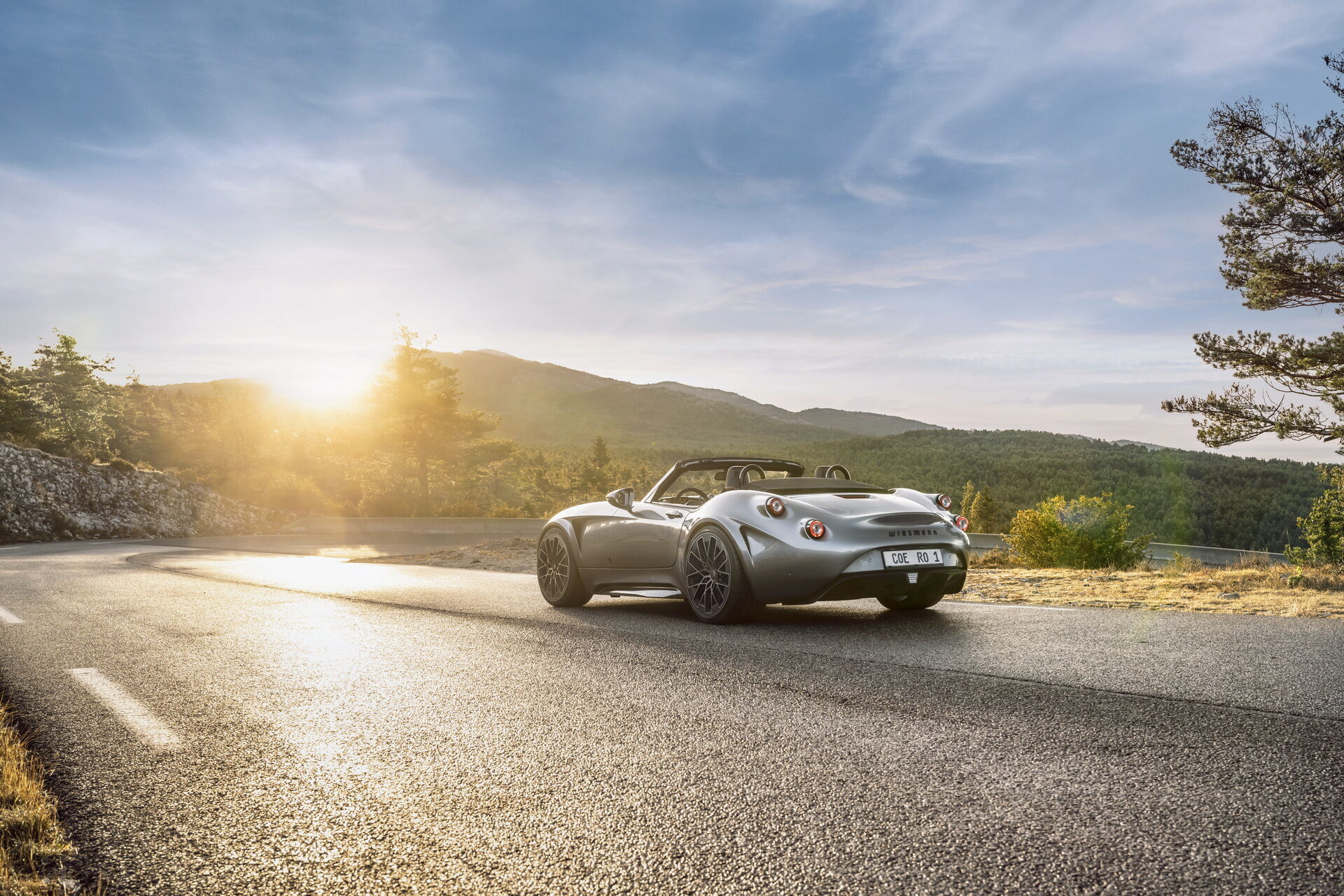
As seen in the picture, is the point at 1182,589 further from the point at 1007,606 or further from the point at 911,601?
the point at 911,601

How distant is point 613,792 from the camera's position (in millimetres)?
3049

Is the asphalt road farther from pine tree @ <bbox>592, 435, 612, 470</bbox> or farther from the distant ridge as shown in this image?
the distant ridge

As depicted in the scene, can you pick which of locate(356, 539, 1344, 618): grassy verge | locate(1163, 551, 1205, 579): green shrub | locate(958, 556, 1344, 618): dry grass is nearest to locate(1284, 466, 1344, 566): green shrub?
locate(1163, 551, 1205, 579): green shrub

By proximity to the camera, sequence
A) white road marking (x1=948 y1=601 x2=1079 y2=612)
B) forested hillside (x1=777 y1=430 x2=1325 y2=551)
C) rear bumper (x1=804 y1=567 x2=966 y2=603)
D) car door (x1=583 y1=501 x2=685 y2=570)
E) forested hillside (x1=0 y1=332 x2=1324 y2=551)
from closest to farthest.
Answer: rear bumper (x1=804 y1=567 x2=966 y2=603) < car door (x1=583 y1=501 x2=685 y2=570) < white road marking (x1=948 y1=601 x2=1079 y2=612) < forested hillside (x1=0 y1=332 x2=1324 y2=551) < forested hillside (x1=777 y1=430 x2=1325 y2=551)

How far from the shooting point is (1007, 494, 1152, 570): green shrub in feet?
58.8

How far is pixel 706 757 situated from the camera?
345 centimetres

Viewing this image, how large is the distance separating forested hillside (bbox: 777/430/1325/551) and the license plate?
3664cm

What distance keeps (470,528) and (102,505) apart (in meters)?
15.1

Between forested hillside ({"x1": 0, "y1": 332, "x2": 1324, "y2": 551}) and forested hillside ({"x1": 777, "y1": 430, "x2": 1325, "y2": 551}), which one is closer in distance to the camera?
forested hillside ({"x1": 0, "y1": 332, "x2": 1324, "y2": 551})

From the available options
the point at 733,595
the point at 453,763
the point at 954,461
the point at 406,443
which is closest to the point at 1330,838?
the point at 453,763

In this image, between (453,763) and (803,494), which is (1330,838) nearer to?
(453,763)

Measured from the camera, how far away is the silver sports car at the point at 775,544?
674 centimetres

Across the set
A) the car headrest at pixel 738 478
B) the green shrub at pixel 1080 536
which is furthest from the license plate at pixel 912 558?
the green shrub at pixel 1080 536

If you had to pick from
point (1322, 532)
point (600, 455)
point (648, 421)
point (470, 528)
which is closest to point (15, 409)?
point (470, 528)
